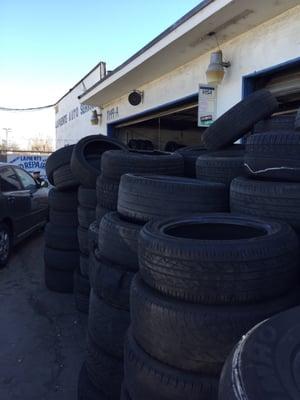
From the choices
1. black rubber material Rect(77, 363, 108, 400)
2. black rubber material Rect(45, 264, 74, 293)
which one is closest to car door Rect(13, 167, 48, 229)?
black rubber material Rect(45, 264, 74, 293)

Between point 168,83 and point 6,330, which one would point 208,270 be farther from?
point 168,83

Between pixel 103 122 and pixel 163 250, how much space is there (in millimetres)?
14209

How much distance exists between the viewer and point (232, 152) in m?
3.97

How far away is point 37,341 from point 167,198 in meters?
2.32

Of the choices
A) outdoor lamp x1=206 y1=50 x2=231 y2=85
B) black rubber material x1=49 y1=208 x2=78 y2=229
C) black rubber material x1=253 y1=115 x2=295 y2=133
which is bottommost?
black rubber material x1=49 y1=208 x2=78 y2=229

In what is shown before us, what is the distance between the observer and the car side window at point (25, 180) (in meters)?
8.51

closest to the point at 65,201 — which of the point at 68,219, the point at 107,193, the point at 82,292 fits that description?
the point at 68,219

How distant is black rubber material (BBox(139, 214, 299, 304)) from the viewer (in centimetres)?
194

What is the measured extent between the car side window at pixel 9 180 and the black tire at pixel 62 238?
2.31 meters

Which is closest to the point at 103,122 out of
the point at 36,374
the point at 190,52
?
the point at 190,52

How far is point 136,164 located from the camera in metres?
3.71

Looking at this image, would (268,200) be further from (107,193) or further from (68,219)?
(68,219)

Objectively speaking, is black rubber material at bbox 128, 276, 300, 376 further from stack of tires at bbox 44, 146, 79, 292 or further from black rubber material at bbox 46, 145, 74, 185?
black rubber material at bbox 46, 145, 74, 185

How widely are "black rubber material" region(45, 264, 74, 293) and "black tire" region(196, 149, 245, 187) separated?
262 centimetres
